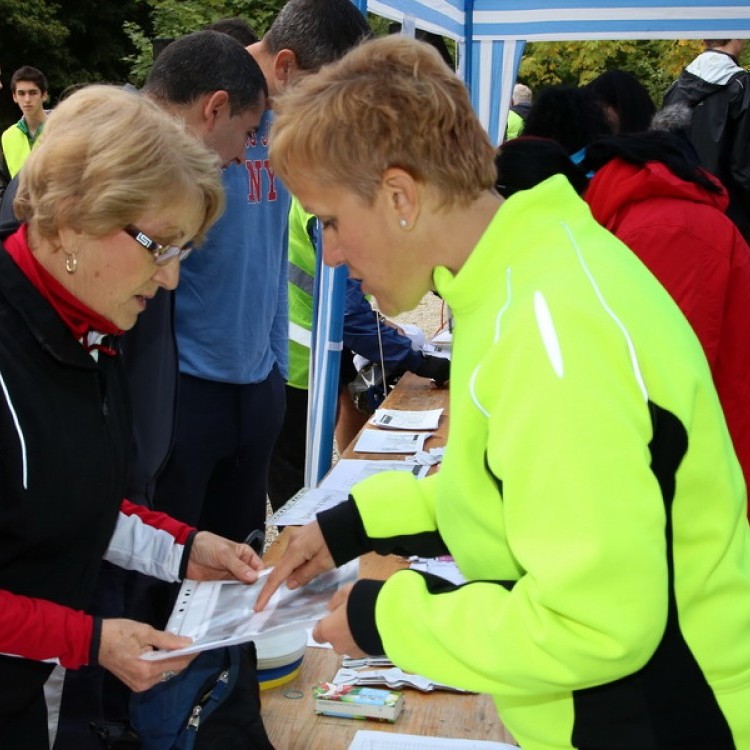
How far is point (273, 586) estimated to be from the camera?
5.17 ft

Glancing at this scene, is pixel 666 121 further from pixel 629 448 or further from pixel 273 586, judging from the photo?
pixel 629 448

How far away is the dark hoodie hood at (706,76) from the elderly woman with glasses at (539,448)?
4526mm

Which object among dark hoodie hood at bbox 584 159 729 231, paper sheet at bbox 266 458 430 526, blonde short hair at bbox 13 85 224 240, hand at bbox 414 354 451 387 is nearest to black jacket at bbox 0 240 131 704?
blonde short hair at bbox 13 85 224 240

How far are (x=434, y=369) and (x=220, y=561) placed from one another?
225 centimetres

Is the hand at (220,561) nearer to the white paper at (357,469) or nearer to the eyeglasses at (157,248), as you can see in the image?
the eyeglasses at (157,248)

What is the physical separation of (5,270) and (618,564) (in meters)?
1.00

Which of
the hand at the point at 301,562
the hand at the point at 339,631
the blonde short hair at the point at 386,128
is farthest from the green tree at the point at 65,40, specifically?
the hand at the point at 339,631

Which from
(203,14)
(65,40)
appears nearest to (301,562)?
(203,14)

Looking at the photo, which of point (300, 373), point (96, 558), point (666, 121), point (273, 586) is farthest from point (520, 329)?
point (666, 121)

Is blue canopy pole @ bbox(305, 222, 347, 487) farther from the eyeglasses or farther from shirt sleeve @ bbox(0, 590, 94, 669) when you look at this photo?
shirt sleeve @ bbox(0, 590, 94, 669)

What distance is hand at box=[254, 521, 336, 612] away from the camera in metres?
1.54

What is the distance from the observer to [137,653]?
1467 millimetres

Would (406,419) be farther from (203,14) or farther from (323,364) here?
(203,14)

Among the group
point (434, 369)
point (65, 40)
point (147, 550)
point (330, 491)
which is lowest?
point (65, 40)
